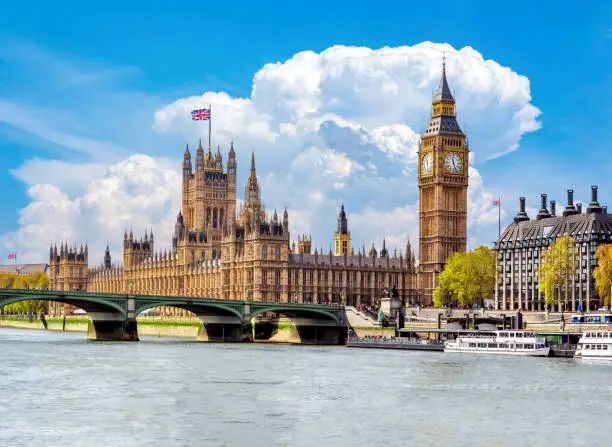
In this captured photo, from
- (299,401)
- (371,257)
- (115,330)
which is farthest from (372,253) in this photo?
(299,401)

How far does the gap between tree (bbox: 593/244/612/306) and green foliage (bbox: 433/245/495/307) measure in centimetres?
1671

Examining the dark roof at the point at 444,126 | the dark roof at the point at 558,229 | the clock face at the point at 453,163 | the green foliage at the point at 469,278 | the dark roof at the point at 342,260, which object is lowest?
the green foliage at the point at 469,278

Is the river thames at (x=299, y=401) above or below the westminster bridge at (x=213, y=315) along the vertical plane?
below

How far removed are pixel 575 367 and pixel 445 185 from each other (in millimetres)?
79693

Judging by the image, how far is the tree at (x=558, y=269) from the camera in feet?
393

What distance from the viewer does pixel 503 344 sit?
90.1 metres

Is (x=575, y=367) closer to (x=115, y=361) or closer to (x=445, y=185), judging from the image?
(x=115, y=361)

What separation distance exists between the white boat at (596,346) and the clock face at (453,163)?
69.0 metres

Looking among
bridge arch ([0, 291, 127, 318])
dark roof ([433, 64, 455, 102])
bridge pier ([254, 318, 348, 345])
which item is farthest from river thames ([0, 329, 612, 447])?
dark roof ([433, 64, 455, 102])

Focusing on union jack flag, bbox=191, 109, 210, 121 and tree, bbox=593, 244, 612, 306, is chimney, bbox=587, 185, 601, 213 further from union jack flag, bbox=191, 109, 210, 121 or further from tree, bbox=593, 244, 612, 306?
union jack flag, bbox=191, 109, 210, 121

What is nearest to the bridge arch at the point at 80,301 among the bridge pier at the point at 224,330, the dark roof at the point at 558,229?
the bridge pier at the point at 224,330

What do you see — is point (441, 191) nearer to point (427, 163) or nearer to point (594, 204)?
point (427, 163)

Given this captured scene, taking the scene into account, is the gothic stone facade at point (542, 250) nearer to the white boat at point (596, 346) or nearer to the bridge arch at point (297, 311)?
the bridge arch at point (297, 311)

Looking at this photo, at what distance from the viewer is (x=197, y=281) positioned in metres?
174
